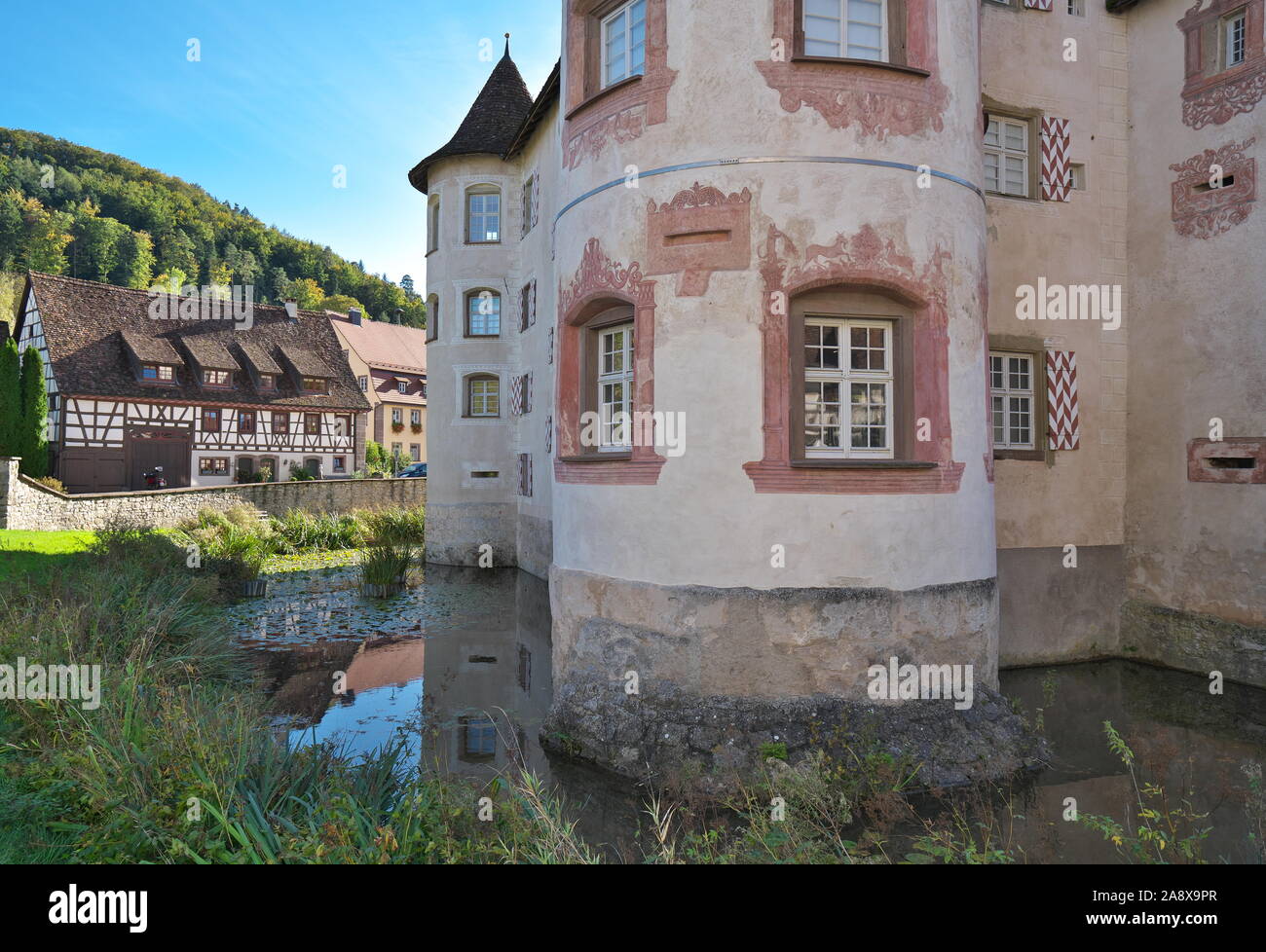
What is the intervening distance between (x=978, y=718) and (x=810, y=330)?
3.56 meters

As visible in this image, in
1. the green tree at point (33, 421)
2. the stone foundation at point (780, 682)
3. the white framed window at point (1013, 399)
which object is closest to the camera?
the stone foundation at point (780, 682)

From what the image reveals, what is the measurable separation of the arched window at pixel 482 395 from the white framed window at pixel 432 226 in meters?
3.36

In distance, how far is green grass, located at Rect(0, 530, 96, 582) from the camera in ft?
41.3

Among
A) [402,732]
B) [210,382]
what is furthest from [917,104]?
[210,382]

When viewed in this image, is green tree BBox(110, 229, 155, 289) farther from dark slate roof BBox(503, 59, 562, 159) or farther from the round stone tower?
→ the round stone tower

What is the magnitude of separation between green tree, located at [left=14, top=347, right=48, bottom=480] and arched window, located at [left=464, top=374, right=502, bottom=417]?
16178 millimetres

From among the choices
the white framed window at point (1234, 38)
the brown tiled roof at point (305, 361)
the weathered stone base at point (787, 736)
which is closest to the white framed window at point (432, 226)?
the white framed window at point (1234, 38)

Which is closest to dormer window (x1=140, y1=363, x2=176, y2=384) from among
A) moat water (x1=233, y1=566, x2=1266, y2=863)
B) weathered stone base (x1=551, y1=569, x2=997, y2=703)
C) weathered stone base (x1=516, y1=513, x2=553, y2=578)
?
weathered stone base (x1=516, y1=513, x2=553, y2=578)

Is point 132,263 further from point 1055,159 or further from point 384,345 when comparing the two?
point 1055,159

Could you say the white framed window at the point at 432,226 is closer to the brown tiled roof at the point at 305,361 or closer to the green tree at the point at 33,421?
the green tree at the point at 33,421

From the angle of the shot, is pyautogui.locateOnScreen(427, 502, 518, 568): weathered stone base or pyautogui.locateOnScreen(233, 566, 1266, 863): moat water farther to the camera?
pyautogui.locateOnScreen(427, 502, 518, 568): weathered stone base

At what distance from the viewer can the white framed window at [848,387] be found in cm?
724

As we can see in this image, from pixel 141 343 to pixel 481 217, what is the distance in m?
21.1
